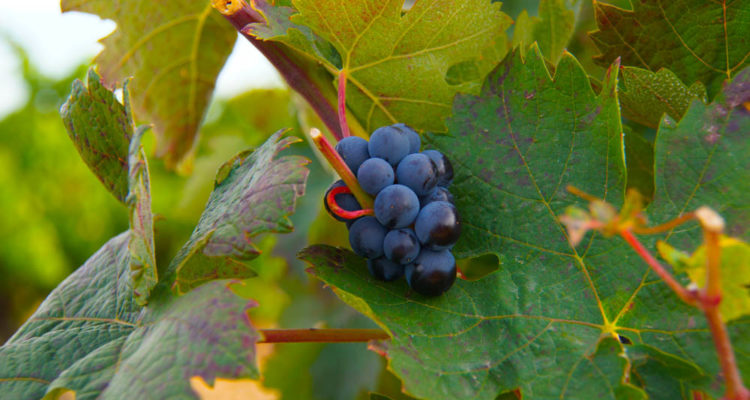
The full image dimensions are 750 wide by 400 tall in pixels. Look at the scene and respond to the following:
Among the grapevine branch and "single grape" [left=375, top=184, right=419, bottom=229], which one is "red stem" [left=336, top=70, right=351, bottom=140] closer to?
"single grape" [left=375, top=184, right=419, bottom=229]

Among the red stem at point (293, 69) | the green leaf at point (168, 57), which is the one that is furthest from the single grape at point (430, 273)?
the green leaf at point (168, 57)

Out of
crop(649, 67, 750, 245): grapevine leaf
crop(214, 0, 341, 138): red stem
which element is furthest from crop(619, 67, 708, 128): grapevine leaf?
crop(214, 0, 341, 138): red stem

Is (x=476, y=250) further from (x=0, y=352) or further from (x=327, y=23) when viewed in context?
(x=0, y=352)

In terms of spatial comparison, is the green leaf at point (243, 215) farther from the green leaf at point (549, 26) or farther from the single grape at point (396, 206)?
the green leaf at point (549, 26)

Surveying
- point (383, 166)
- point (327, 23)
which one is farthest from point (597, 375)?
point (327, 23)

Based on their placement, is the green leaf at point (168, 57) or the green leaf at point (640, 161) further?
the green leaf at point (168, 57)

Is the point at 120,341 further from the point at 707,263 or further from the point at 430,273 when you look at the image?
the point at 707,263
